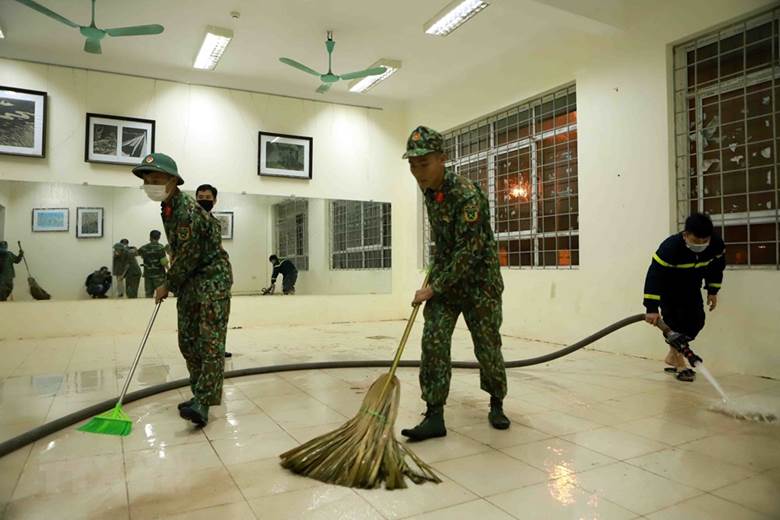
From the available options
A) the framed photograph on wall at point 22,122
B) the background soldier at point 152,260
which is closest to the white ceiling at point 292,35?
the framed photograph on wall at point 22,122

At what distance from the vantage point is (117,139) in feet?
19.5

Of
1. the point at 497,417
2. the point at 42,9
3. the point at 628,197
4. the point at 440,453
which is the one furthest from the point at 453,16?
the point at 440,453

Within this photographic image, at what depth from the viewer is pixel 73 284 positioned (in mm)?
5770

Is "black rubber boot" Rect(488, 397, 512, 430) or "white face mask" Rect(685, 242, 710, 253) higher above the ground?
"white face mask" Rect(685, 242, 710, 253)

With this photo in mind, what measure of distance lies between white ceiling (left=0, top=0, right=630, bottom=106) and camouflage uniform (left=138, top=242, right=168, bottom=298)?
2.12 m

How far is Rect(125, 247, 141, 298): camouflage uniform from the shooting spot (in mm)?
5949

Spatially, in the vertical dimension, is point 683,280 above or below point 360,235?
below

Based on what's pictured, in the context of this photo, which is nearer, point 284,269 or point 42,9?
point 42,9

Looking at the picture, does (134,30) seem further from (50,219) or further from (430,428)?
(430,428)

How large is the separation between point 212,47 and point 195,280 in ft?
13.3

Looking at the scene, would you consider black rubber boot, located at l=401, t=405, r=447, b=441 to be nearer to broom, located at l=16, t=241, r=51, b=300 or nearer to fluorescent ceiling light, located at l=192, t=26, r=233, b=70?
fluorescent ceiling light, located at l=192, t=26, r=233, b=70

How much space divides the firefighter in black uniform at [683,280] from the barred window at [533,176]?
5.48 ft

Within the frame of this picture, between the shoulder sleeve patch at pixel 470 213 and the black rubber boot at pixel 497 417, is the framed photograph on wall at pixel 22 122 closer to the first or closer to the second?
the shoulder sleeve patch at pixel 470 213

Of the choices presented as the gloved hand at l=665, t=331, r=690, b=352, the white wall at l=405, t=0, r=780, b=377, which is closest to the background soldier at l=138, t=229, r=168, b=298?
the white wall at l=405, t=0, r=780, b=377
